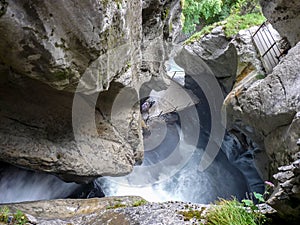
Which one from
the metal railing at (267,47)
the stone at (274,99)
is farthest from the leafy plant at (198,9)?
the stone at (274,99)

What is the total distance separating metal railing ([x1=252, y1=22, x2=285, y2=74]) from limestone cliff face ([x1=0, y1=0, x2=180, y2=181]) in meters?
3.97

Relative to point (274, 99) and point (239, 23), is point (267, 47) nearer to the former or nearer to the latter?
point (239, 23)

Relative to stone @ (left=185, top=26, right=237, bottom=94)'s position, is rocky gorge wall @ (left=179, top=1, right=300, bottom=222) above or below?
below

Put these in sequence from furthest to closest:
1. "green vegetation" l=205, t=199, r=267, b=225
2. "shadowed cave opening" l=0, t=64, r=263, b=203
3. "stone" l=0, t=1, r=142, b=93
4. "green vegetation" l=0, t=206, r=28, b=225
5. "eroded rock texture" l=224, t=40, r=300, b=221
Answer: "shadowed cave opening" l=0, t=64, r=263, b=203
"eroded rock texture" l=224, t=40, r=300, b=221
"green vegetation" l=0, t=206, r=28, b=225
"stone" l=0, t=1, r=142, b=93
"green vegetation" l=205, t=199, r=267, b=225

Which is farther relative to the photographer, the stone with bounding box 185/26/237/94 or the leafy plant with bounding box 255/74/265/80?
the stone with bounding box 185/26/237/94

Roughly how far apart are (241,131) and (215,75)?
5151 millimetres

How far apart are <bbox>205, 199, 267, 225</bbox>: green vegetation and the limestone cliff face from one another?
330cm

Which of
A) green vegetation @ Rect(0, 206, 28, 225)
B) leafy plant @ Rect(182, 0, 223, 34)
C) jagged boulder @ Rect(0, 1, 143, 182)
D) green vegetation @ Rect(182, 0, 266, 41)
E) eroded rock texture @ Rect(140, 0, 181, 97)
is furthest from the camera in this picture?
leafy plant @ Rect(182, 0, 223, 34)

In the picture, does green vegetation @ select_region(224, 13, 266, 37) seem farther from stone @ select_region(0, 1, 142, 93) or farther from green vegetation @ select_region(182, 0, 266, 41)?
stone @ select_region(0, 1, 142, 93)

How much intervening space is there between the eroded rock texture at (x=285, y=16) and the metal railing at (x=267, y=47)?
1.38m

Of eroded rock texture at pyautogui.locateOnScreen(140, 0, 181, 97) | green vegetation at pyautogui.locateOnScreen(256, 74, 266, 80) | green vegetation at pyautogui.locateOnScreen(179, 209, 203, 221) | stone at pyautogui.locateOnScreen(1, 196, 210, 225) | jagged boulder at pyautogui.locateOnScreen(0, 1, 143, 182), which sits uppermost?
eroded rock texture at pyautogui.locateOnScreen(140, 0, 181, 97)

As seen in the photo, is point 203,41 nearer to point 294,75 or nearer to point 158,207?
point 294,75

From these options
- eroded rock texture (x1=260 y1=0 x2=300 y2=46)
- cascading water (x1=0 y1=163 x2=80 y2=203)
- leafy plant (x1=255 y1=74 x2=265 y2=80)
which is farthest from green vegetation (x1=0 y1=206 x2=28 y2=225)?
leafy plant (x1=255 y1=74 x2=265 y2=80)

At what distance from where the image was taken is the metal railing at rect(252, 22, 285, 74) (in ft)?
35.1
